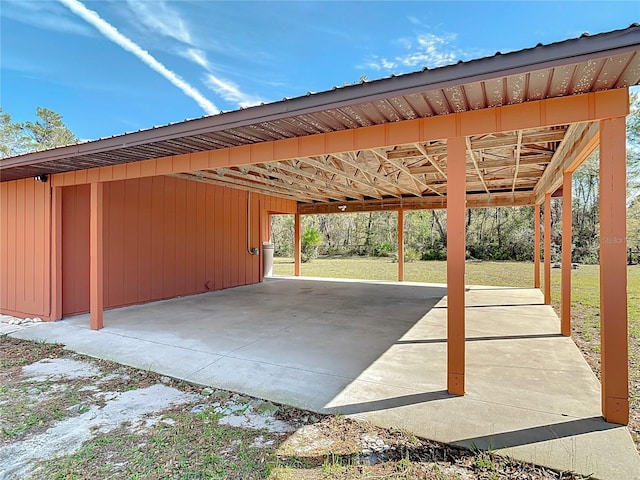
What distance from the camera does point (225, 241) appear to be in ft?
29.7

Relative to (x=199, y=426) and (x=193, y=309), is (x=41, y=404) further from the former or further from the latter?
(x=193, y=309)

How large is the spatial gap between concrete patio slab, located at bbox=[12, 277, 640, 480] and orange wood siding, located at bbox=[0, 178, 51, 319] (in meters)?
0.82

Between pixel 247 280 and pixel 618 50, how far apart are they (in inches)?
363

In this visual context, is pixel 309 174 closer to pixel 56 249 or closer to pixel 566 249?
pixel 566 249

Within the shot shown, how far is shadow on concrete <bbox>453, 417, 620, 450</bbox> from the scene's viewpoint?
214 cm

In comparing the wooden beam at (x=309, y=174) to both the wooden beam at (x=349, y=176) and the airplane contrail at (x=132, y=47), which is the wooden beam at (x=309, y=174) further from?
the airplane contrail at (x=132, y=47)

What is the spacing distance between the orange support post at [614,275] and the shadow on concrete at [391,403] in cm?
108

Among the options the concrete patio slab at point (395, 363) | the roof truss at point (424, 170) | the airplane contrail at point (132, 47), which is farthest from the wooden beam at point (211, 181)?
the concrete patio slab at point (395, 363)

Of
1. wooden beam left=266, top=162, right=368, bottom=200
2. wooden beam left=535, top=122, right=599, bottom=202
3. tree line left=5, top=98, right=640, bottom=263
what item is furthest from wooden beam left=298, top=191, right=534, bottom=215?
tree line left=5, top=98, right=640, bottom=263

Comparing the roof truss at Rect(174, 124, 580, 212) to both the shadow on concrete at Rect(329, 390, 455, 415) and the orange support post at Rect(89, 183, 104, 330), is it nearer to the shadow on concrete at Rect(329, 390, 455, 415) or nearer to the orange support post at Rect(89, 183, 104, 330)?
the orange support post at Rect(89, 183, 104, 330)

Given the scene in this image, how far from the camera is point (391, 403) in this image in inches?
107

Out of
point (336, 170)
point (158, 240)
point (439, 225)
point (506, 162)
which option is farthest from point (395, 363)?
point (439, 225)

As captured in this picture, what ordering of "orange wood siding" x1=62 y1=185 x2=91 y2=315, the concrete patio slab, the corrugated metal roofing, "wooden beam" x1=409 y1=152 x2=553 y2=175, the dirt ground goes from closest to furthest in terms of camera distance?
the dirt ground → the corrugated metal roofing → the concrete patio slab → "wooden beam" x1=409 y1=152 x2=553 y2=175 → "orange wood siding" x1=62 y1=185 x2=91 y2=315

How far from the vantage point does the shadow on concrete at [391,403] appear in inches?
102
